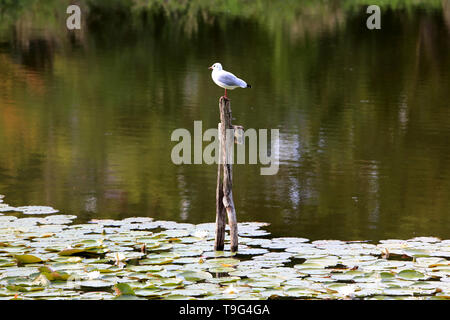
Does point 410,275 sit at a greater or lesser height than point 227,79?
lesser

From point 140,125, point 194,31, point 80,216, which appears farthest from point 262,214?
point 194,31

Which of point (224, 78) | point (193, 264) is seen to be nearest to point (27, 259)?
point (193, 264)

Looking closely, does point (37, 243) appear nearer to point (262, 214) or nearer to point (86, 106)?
point (262, 214)

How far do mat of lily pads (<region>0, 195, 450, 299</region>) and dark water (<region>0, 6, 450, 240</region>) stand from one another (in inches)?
50.6

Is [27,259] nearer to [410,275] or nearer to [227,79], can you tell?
[227,79]

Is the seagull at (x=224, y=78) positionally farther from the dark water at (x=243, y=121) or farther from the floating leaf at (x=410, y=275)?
the floating leaf at (x=410, y=275)

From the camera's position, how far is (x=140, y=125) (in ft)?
58.9

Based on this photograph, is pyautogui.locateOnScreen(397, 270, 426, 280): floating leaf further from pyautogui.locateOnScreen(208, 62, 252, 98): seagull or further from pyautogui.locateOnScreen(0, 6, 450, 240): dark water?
pyautogui.locateOnScreen(208, 62, 252, 98): seagull

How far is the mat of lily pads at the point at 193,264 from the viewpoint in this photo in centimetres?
791

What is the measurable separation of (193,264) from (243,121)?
382 inches

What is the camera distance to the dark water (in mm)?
12375

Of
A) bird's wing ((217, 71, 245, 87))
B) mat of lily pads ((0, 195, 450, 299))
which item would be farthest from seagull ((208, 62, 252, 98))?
mat of lily pads ((0, 195, 450, 299))

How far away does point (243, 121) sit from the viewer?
1842 cm

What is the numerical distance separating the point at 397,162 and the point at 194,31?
19.1 m
